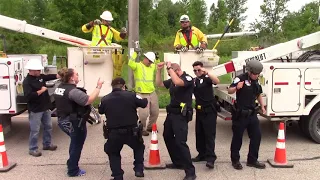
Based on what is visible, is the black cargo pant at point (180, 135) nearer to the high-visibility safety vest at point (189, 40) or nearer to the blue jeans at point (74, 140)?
the blue jeans at point (74, 140)

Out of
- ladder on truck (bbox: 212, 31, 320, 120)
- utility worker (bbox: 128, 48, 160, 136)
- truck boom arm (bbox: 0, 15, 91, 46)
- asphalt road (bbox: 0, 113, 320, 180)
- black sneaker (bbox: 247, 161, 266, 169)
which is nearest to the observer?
asphalt road (bbox: 0, 113, 320, 180)

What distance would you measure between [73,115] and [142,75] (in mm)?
2456

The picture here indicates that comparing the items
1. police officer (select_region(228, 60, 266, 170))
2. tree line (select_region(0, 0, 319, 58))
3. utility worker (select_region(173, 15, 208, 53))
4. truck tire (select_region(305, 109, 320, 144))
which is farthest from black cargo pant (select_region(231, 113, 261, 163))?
tree line (select_region(0, 0, 319, 58))

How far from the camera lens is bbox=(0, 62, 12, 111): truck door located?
6.92 m

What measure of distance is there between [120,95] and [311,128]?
400 cm

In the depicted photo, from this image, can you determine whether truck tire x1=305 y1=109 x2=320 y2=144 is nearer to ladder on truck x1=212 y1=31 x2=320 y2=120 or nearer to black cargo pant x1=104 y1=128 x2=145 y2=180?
ladder on truck x1=212 y1=31 x2=320 y2=120

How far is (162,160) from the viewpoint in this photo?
6.51 m

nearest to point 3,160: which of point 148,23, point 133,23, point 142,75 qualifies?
point 142,75

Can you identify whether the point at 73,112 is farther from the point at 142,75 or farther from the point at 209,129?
the point at 142,75

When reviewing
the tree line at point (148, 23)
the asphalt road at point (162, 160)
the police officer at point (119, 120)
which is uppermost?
the tree line at point (148, 23)

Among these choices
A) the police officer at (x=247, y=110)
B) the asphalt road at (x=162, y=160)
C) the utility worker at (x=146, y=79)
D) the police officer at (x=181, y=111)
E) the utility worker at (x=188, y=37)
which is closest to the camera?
the police officer at (x=181, y=111)

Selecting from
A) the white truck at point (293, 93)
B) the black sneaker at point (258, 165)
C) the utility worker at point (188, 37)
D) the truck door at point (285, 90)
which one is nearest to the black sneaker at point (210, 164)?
the black sneaker at point (258, 165)

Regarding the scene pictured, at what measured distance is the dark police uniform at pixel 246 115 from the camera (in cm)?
596

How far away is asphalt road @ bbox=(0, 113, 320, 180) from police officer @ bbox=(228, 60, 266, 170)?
0.25 meters
